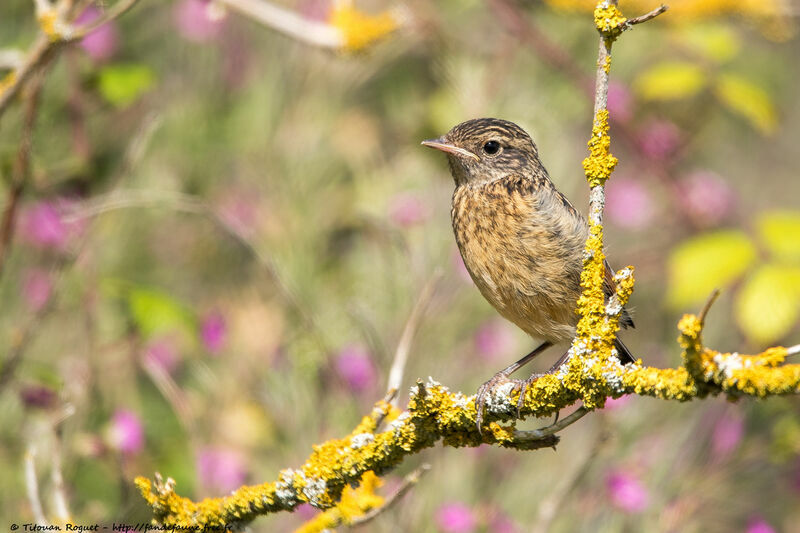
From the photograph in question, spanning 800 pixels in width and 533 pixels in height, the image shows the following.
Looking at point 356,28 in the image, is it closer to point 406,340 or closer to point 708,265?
point 406,340

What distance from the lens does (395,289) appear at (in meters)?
4.96

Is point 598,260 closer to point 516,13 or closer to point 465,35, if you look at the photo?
point 516,13

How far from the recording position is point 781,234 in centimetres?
412

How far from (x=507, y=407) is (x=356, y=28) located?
7.12 feet

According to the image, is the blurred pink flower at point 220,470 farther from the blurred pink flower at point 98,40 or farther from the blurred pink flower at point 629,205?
the blurred pink flower at point 629,205

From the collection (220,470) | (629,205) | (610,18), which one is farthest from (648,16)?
(629,205)

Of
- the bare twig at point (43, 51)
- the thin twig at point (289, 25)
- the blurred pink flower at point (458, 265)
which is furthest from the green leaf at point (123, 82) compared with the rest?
the blurred pink flower at point (458, 265)

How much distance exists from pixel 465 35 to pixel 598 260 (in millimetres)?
4785

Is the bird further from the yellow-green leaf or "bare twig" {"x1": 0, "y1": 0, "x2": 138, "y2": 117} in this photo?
the yellow-green leaf

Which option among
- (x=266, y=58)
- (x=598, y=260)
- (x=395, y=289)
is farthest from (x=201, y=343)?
(x=598, y=260)

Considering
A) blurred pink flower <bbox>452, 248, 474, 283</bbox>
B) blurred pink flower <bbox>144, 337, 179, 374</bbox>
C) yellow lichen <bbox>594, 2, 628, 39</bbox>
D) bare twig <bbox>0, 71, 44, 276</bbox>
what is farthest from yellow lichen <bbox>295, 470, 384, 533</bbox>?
blurred pink flower <bbox>144, 337, 179, 374</bbox>

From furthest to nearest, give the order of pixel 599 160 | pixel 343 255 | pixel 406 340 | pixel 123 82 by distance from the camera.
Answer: pixel 343 255 → pixel 123 82 → pixel 406 340 → pixel 599 160

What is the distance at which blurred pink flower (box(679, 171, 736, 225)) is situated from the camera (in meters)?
5.51

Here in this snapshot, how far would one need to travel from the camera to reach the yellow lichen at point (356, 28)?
12.7ft
